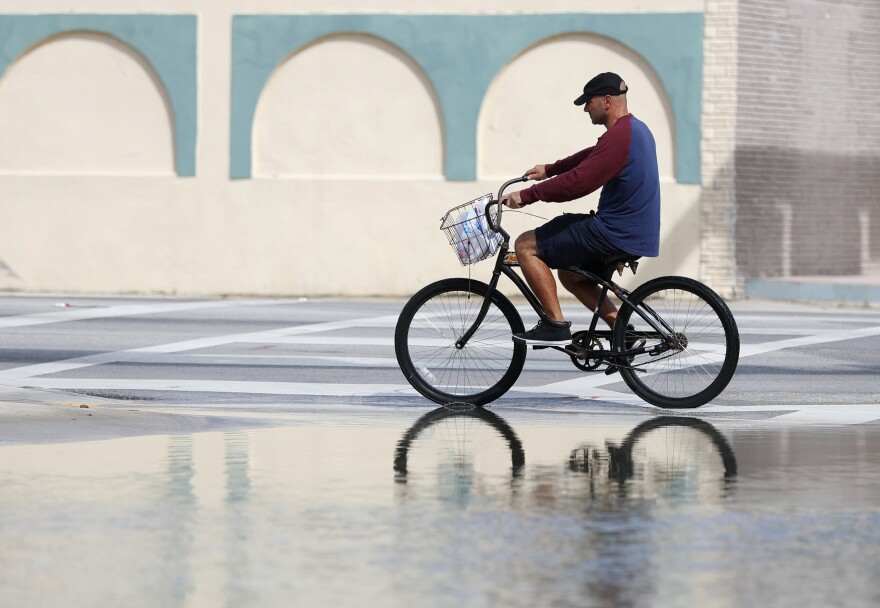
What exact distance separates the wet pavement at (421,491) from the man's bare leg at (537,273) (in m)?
0.63

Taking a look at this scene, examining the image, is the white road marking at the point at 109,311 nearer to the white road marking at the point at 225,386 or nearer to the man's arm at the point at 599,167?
the white road marking at the point at 225,386

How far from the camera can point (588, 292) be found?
1070cm

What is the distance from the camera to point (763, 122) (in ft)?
77.6

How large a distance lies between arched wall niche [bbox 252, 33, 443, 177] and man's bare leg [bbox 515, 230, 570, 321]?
13.5 metres

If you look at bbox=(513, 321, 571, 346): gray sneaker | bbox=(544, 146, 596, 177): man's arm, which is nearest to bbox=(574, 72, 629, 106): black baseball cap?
bbox=(544, 146, 596, 177): man's arm

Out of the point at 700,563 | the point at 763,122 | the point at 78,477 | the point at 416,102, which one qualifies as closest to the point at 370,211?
the point at 416,102

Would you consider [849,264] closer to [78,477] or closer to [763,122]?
[763,122]

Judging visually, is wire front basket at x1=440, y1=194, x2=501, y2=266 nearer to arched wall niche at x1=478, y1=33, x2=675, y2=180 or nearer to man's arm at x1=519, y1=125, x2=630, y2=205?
man's arm at x1=519, y1=125, x2=630, y2=205

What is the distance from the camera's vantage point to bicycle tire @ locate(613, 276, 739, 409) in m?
10.4

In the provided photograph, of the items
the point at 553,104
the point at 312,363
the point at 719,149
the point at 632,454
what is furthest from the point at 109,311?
the point at 632,454

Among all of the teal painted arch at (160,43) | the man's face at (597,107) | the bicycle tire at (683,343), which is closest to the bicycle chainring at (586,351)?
the bicycle tire at (683,343)

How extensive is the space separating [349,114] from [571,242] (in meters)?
14.0

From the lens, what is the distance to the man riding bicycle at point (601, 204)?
10.4 m

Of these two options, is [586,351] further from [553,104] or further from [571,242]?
[553,104]
